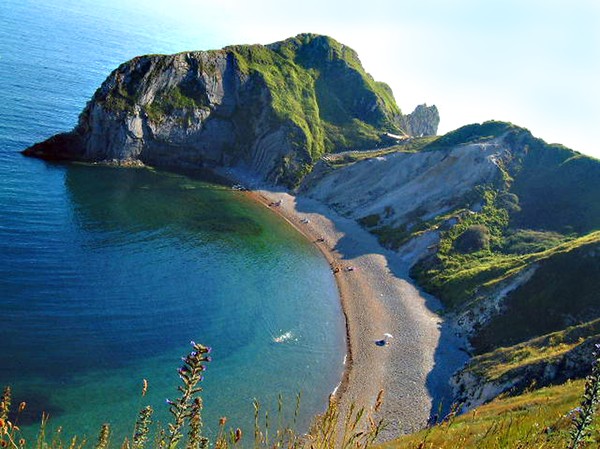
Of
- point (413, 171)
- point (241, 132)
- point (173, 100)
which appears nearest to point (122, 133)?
point (173, 100)

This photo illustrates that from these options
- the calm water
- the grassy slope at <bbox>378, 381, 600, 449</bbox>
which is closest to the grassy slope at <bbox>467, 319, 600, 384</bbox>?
the grassy slope at <bbox>378, 381, 600, 449</bbox>

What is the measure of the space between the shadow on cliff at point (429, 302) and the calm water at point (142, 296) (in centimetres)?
903

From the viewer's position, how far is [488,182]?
91688 mm

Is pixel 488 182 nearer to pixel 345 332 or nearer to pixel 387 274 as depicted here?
pixel 387 274

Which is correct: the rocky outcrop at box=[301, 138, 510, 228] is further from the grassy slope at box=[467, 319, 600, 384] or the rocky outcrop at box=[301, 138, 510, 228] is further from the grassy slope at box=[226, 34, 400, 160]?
the grassy slope at box=[467, 319, 600, 384]

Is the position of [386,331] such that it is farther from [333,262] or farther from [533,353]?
[333,262]

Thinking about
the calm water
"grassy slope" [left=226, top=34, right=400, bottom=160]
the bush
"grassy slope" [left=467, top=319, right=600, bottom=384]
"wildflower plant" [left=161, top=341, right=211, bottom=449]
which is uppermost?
"grassy slope" [left=226, top=34, right=400, bottom=160]

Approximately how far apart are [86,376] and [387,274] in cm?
4705

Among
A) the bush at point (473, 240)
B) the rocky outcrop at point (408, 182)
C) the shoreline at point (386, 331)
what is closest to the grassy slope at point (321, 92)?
the rocky outcrop at point (408, 182)

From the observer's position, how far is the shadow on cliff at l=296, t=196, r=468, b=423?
47.3 metres

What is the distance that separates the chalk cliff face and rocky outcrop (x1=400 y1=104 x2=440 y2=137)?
110 ft

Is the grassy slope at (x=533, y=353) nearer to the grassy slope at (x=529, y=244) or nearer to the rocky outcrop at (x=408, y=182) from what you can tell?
the grassy slope at (x=529, y=244)

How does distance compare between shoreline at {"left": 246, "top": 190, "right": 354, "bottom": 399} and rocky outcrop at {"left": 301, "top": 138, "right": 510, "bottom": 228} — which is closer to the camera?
shoreline at {"left": 246, "top": 190, "right": 354, "bottom": 399}

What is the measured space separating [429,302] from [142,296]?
3874cm
